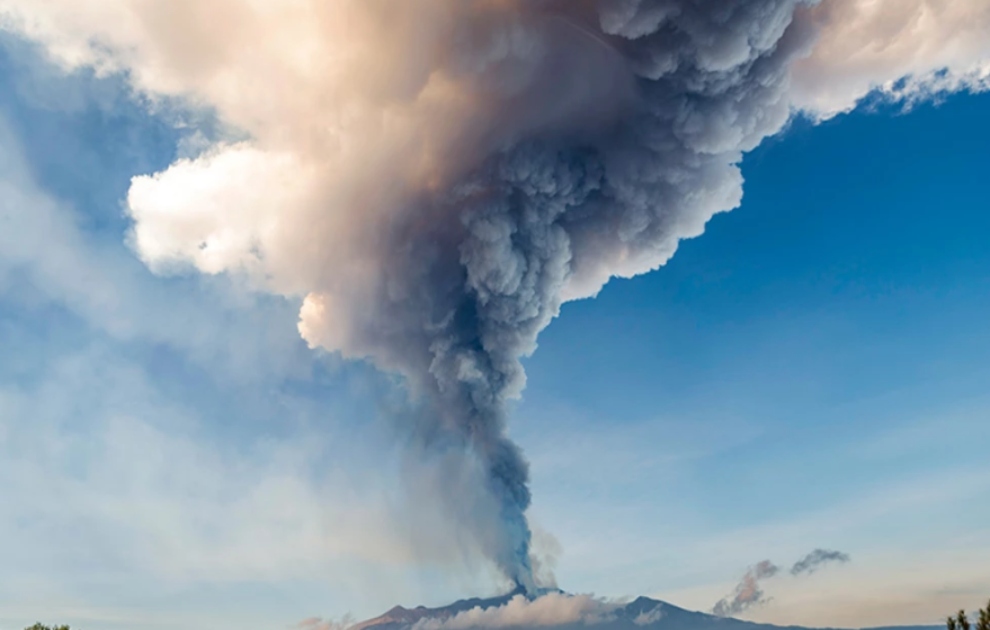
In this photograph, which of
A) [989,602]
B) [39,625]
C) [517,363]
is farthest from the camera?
[517,363]

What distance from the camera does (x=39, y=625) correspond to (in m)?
53.3

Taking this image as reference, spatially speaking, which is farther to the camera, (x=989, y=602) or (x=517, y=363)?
(x=517, y=363)

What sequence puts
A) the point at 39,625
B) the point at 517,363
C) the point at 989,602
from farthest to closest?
the point at 517,363
the point at 39,625
the point at 989,602

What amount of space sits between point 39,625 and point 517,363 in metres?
48.9

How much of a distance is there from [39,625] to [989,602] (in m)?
72.5

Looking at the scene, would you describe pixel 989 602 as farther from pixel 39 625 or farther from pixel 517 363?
pixel 39 625

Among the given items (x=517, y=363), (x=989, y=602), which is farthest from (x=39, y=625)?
(x=989, y=602)

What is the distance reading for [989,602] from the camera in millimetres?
34250

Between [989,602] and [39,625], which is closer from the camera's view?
[989,602]

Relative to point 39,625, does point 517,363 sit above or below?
above

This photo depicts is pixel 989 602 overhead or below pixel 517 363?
below
